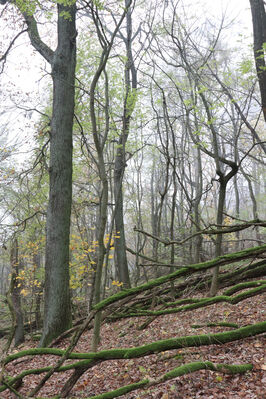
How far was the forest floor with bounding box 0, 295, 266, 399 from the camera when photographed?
2750 millimetres

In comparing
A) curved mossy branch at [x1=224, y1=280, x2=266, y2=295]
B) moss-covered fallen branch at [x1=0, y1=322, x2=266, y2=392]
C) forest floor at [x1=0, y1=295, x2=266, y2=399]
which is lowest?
forest floor at [x1=0, y1=295, x2=266, y2=399]

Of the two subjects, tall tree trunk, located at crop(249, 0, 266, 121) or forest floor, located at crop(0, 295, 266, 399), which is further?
tall tree trunk, located at crop(249, 0, 266, 121)

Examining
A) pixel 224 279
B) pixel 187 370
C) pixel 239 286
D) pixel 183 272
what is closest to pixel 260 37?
pixel 239 286

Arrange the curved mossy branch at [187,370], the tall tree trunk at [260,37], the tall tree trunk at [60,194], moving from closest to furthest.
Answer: the curved mossy branch at [187,370], the tall tree trunk at [260,37], the tall tree trunk at [60,194]

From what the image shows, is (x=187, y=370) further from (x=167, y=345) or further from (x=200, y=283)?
(x=200, y=283)

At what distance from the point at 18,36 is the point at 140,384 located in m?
8.40

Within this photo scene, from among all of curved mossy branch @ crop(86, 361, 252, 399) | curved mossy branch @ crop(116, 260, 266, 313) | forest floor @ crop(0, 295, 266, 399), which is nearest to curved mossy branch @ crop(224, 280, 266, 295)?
forest floor @ crop(0, 295, 266, 399)

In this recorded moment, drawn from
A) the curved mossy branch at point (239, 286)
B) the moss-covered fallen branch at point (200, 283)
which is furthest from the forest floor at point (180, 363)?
the moss-covered fallen branch at point (200, 283)

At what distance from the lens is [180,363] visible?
3.54 m

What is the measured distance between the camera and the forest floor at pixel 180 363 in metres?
2.75

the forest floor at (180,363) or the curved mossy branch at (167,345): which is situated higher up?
the curved mossy branch at (167,345)

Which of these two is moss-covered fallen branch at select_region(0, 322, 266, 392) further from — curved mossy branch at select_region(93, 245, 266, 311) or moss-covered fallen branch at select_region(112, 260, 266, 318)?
moss-covered fallen branch at select_region(112, 260, 266, 318)

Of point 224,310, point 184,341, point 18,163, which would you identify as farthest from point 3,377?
point 18,163

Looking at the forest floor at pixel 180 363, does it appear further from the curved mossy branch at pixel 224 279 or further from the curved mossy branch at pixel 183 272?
the curved mossy branch at pixel 183 272
